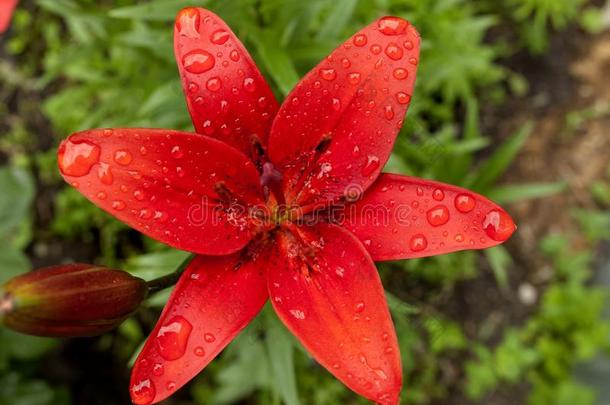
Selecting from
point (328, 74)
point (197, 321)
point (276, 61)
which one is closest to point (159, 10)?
point (276, 61)

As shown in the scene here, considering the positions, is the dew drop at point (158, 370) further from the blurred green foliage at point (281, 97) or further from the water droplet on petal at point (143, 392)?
the blurred green foliage at point (281, 97)

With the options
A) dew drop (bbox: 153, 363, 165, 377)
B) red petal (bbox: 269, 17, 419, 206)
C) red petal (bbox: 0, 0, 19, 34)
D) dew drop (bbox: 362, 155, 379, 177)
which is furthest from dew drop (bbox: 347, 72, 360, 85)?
red petal (bbox: 0, 0, 19, 34)

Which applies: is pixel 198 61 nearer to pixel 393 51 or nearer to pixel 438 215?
pixel 393 51

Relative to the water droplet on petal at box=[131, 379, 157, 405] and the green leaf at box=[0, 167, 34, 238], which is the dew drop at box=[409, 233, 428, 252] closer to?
the water droplet on petal at box=[131, 379, 157, 405]

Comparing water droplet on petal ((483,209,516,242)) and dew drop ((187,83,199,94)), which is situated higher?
dew drop ((187,83,199,94))

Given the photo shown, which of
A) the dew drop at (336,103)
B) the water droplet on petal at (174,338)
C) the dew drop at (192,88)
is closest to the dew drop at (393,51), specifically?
the dew drop at (336,103)

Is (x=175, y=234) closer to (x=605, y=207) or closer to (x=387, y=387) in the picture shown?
(x=387, y=387)

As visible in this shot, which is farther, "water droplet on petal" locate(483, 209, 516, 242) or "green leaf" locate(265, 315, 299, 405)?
"green leaf" locate(265, 315, 299, 405)
